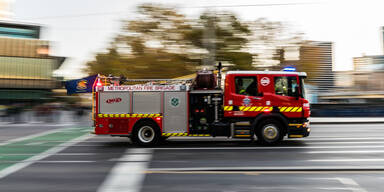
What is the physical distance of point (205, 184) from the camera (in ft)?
20.8

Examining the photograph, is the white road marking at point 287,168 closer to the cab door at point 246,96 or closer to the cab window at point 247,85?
the cab door at point 246,96

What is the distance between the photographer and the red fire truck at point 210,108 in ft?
35.7

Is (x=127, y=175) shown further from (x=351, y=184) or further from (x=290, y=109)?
(x=290, y=109)

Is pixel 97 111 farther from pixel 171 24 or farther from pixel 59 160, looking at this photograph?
pixel 171 24

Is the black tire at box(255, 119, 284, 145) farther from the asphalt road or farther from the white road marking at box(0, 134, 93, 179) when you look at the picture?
the white road marking at box(0, 134, 93, 179)

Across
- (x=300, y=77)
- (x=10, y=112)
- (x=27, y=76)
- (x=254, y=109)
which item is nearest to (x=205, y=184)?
(x=254, y=109)

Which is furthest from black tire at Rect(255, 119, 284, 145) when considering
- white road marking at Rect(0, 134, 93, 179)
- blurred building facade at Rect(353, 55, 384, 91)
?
blurred building facade at Rect(353, 55, 384, 91)

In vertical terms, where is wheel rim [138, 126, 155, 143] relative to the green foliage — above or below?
below

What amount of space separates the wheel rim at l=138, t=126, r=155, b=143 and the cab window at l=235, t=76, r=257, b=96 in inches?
119

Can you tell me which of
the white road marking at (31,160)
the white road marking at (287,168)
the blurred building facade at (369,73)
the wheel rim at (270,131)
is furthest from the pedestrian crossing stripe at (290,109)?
the blurred building facade at (369,73)

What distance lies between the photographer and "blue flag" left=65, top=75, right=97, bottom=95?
11602 mm

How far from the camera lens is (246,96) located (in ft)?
35.9

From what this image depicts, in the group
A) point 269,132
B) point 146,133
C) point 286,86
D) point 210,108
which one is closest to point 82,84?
point 146,133

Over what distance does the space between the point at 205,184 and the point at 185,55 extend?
2416 cm
